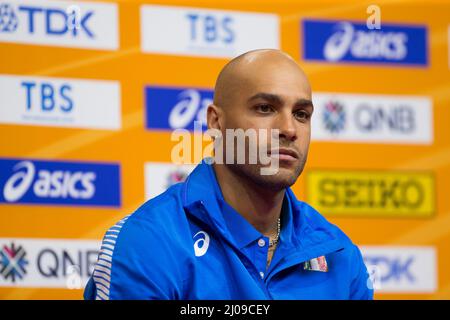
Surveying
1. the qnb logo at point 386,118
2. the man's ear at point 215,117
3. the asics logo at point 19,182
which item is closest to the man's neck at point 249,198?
the man's ear at point 215,117

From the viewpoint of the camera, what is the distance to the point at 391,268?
323 centimetres

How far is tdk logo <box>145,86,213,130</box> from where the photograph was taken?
307cm

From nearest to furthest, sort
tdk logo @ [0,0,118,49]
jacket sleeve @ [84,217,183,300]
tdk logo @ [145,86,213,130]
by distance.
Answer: jacket sleeve @ [84,217,183,300]
tdk logo @ [0,0,118,49]
tdk logo @ [145,86,213,130]

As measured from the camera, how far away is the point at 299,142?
196cm

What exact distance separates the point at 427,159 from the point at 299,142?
150cm

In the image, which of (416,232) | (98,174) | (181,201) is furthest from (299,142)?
(416,232)

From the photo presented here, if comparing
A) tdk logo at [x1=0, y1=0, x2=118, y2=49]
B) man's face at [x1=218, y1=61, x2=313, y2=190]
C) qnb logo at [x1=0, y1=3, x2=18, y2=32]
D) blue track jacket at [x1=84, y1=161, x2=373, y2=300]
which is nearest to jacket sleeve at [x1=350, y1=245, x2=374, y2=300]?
blue track jacket at [x1=84, y1=161, x2=373, y2=300]

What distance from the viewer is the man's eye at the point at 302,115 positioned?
6.57ft

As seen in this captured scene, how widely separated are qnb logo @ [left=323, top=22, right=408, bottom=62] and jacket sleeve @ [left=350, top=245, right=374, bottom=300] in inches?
51.3

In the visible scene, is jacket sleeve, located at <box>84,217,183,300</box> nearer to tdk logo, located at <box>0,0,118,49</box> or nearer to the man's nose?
the man's nose

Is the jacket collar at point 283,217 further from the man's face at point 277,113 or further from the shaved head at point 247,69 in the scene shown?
the shaved head at point 247,69

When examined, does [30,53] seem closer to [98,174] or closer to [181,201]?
[98,174]

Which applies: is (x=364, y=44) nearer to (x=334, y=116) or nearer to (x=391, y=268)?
(x=334, y=116)
